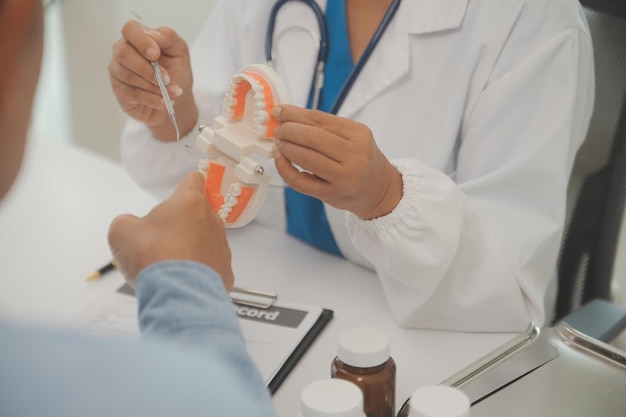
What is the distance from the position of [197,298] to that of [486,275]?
53 cm

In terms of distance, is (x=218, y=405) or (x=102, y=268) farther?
(x=102, y=268)

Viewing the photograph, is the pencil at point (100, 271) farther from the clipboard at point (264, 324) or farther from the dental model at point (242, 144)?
the dental model at point (242, 144)

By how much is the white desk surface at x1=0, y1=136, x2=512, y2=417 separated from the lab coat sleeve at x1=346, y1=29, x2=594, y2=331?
48 millimetres

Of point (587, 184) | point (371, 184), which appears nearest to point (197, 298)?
point (371, 184)

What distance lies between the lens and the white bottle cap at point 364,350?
0.74 metres

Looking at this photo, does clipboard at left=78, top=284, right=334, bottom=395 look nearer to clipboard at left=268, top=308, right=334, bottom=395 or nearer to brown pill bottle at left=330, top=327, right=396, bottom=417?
clipboard at left=268, top=308, right=334, bottom=395

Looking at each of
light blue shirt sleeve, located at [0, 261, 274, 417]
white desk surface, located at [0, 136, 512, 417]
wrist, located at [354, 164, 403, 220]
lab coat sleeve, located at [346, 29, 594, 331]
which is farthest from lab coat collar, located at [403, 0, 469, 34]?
light blue shirt sleeve, located at [0, 261, 274, 417]

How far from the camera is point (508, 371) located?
86cm

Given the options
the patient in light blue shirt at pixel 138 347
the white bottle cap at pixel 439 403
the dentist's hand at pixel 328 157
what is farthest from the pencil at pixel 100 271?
the white bottle cap at pixel 439 403

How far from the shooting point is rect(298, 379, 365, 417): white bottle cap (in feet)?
2.12

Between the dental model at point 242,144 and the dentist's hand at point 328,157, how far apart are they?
0.07 feet

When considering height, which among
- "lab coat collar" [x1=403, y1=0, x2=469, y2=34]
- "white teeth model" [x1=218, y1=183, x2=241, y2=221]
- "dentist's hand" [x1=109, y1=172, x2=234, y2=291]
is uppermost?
"lab coat collar" [x1=403, y1=0, x2=469, y2=34]

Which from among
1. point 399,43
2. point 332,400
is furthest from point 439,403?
point 399,43

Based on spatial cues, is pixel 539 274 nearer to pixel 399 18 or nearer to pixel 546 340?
pixel 546 340
